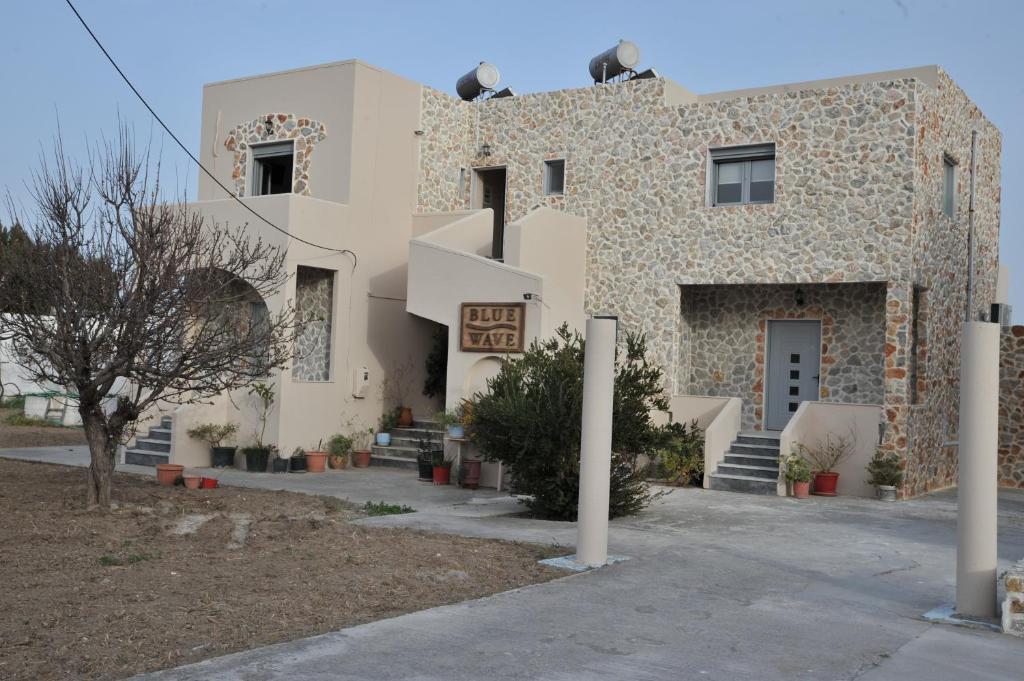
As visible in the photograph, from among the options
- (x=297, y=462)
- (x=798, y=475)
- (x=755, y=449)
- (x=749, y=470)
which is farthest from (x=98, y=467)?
(x=755, y=449)

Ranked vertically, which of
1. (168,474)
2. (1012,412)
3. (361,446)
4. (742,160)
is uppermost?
(742,160)

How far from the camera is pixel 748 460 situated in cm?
1708

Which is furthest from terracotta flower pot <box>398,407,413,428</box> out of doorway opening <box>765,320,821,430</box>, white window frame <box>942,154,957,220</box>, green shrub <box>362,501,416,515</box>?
white window frame <box>942,154,957,220</box>

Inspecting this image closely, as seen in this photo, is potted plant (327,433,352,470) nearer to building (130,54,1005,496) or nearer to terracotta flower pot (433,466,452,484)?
building (130,54,1005,496)

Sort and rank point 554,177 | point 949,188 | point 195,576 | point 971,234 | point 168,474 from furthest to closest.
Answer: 1. point 554,177
2. point 971,234
3. point 949,188
4. point 168,474
5. point 195,576

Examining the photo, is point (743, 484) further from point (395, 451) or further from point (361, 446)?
point (361, 446)

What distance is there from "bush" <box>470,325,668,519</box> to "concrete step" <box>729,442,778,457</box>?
497 cm

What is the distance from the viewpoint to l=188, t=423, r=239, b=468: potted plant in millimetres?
17703

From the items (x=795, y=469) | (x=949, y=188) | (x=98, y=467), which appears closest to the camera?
(x=98, y=467)

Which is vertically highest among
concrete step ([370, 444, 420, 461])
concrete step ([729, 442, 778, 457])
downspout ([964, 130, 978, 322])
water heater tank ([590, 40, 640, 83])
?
water heater tank ([590, 40, 640, 83])

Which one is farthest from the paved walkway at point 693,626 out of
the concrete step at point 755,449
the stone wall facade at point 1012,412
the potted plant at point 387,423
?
the stone wall facade at point 1012,412

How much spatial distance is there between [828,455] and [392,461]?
7.61 metres

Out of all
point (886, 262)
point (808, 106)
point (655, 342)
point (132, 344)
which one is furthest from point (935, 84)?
point (132, 344)

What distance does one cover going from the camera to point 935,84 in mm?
17094
